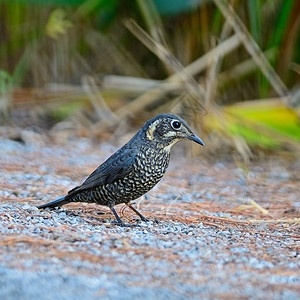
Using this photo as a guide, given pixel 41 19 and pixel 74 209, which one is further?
pixel 41 19

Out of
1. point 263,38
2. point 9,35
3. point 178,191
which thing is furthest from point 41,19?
point 178,191

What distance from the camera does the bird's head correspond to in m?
4.64

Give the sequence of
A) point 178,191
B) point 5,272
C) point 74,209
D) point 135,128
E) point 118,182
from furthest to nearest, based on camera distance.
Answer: point 135,128, point 178,191, point 74,209, point 118,182, point 5,272

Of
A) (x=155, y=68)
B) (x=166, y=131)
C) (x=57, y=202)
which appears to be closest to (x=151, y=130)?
(x=166, y=131)

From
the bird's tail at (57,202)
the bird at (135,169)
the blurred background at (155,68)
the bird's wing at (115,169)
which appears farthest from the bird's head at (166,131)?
the blurred background at (155,68)

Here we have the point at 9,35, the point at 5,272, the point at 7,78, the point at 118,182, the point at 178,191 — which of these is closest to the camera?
the point at 5,272

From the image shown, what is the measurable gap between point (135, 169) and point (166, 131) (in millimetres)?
358

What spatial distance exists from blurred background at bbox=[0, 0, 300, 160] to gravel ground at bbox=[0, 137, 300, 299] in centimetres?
66

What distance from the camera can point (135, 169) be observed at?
177 inches

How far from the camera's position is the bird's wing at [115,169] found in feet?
14.9

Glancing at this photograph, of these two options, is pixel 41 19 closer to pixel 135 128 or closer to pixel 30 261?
pixel 135 128

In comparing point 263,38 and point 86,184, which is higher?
point 263,38

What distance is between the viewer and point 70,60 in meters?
9.62

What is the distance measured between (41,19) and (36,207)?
4963 millimetres
